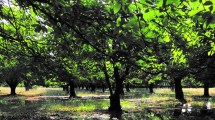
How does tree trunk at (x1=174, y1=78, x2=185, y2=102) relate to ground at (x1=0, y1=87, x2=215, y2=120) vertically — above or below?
above

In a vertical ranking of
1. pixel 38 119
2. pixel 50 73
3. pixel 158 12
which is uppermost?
pixel 158 12

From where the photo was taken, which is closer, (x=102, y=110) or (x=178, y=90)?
(x=102, y=110)

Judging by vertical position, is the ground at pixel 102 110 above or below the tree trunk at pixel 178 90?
below

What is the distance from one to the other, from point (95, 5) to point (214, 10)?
3603mm

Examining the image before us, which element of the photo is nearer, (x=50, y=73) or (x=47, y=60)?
(x=47, y=60)

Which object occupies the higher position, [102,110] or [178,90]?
[178,90]

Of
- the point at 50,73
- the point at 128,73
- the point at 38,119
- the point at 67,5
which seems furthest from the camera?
the point at 128,73

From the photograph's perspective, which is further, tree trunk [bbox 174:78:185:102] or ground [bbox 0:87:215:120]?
tree trunk [bbox 174:78:185:102]

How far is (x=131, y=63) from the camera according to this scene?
8.27m

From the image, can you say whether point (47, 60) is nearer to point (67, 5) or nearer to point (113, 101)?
point (67, 5)

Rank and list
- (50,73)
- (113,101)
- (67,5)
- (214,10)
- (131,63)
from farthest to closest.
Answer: (113,101) < (50,73) < (131,63) < (67,5) < (214,10)

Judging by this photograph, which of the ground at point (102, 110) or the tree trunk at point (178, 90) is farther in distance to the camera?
the tree trunk at point (178, 90)

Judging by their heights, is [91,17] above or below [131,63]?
above

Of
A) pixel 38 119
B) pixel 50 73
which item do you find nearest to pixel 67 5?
pixel 50 73
